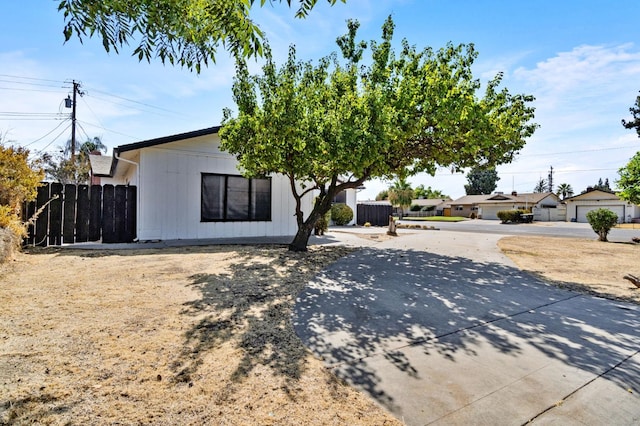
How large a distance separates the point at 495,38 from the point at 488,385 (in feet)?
27.0

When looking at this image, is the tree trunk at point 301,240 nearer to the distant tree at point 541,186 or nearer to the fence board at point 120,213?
the fence board at point 120,213

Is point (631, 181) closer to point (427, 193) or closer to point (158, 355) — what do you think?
point (158, 355)

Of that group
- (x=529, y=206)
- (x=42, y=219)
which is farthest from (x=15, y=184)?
(x=529, y=206)

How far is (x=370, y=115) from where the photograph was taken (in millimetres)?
6430

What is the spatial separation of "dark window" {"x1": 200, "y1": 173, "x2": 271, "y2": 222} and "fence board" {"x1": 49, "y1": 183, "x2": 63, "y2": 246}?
360cm

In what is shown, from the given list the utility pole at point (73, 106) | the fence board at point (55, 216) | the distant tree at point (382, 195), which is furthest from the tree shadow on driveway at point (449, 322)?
the distant tree at point (382, 195)

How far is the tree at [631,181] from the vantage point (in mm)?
13031

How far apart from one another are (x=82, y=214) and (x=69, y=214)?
292 mm

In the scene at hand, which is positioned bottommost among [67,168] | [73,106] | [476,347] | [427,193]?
[476,347]

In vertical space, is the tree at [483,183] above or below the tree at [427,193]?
above

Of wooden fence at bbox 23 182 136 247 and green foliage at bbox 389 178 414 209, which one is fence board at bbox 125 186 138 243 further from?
green foliage at bbox 389 178 414 209

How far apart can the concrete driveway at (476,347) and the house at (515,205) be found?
144 feet

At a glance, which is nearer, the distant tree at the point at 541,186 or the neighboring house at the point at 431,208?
the neighboring house at the point at 431,208

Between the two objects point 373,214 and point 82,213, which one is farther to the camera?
point 373,214
